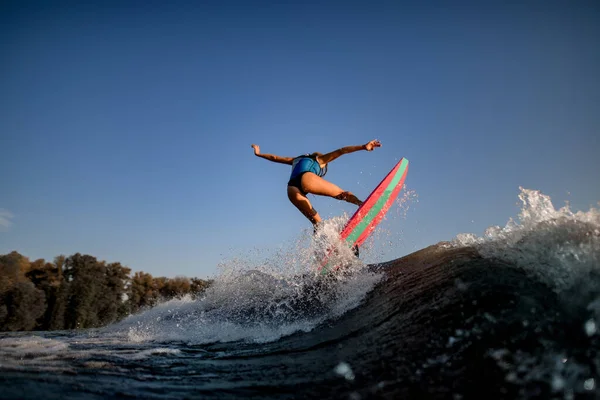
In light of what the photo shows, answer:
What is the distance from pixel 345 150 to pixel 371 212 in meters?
1.32

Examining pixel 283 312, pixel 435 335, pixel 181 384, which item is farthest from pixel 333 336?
pixel 283 312

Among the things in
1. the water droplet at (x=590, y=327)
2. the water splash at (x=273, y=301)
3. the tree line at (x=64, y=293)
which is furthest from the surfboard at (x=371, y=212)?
the tree line at (x=64, y=293)

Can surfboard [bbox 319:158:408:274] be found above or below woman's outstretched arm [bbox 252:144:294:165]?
below

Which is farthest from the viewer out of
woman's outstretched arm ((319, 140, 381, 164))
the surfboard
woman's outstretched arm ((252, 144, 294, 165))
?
woman's outstretched arm ((252, 144, 294, 165))

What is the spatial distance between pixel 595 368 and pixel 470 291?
111cm

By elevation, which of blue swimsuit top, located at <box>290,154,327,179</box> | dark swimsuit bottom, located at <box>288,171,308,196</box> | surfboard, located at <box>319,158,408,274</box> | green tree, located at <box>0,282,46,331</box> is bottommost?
green tree, located at <box>0,282,46,331</box>

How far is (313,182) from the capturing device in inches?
247

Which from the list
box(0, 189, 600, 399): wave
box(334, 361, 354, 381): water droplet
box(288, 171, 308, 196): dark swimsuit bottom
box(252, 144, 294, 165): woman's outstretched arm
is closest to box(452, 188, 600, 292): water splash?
box(0, 189, 600, 399): wave

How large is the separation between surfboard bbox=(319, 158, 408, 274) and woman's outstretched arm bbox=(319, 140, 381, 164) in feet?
2.28

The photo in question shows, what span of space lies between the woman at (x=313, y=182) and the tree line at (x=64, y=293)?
21350 millimetres

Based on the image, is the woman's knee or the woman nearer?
the woman

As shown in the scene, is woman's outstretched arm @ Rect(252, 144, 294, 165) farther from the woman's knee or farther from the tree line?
the tree line

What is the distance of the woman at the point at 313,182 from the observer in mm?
6285

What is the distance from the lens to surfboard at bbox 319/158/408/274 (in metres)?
5.95
